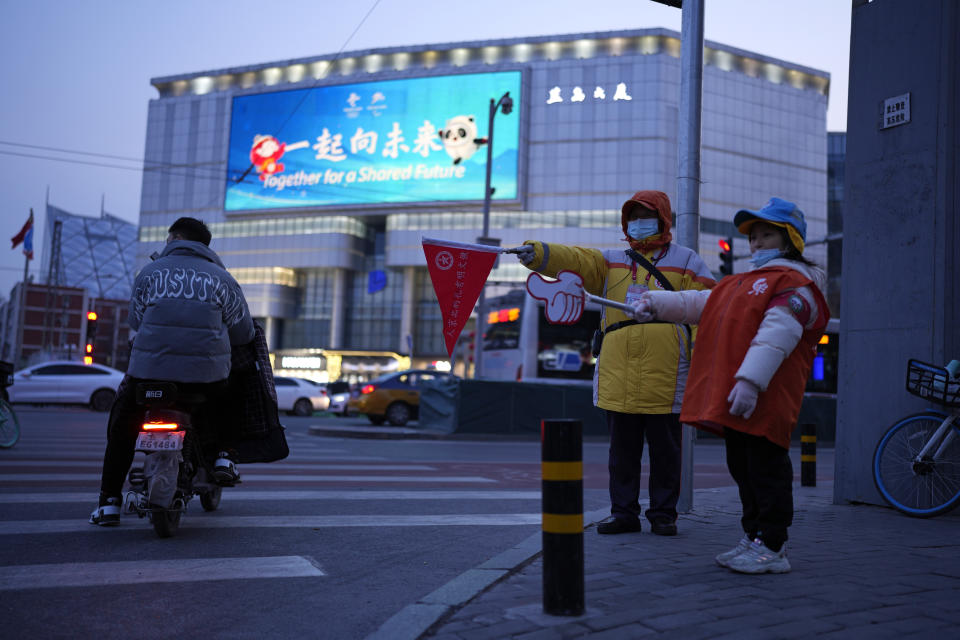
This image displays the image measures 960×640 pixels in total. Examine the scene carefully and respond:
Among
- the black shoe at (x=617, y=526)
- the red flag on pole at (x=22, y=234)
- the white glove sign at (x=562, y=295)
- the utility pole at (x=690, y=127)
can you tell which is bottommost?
the black shoe at (x=617, y=526)

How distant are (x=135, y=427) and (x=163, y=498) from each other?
1.88ft

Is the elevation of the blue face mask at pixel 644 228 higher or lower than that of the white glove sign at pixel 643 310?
higher

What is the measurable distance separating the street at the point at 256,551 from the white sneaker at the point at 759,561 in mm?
1244

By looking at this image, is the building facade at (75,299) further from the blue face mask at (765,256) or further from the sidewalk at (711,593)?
the blue face mask at (765,256)

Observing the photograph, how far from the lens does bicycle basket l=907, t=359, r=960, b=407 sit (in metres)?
5.42

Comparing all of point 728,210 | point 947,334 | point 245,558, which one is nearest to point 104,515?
point 245,558

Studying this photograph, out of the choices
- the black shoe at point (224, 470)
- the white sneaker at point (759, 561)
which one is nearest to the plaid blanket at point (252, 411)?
the black shoe at point (224, 470)

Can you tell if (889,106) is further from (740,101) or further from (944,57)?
(740,101)

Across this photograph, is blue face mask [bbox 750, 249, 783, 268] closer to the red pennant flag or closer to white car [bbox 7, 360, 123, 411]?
the red pennant flag

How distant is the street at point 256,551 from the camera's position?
10.7 ft

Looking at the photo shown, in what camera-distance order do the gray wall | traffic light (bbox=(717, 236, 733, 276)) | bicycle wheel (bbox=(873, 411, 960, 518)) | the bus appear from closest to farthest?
1. bicycle wheel (bbox=(873, 411, 960, 518))
2. the gray wall
3. the bus
4. traffic light (bbox=(717, 236, 733, 276))

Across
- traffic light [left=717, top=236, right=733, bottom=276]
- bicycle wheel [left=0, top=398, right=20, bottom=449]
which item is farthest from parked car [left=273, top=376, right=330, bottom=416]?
bicycle wheel [left=0, top=398, right=20, bottom=449]

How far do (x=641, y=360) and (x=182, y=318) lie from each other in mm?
2538

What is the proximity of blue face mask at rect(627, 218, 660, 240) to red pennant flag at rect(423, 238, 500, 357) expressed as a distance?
0.83 metres
